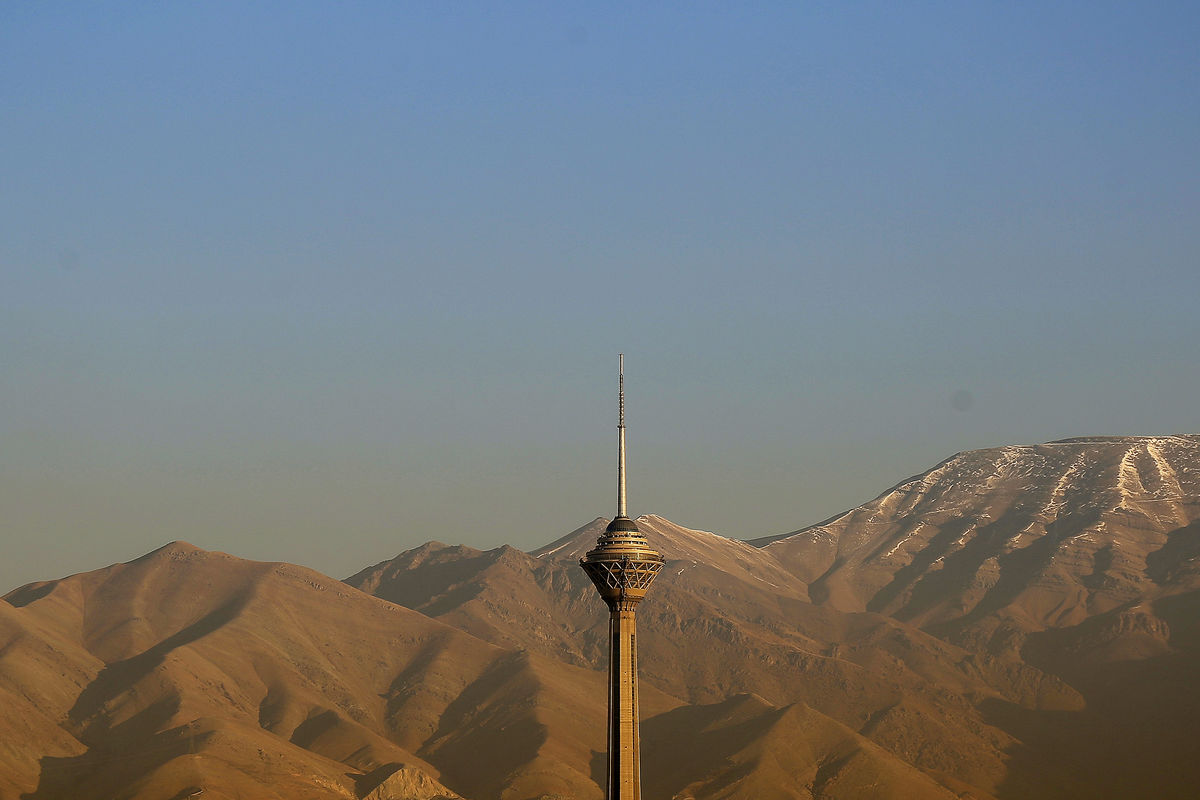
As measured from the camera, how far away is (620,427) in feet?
565

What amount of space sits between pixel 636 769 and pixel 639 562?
17721 millimetres

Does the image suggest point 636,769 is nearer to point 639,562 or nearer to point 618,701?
point 618,701

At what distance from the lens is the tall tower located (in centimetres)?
15662

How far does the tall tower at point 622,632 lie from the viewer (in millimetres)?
156625

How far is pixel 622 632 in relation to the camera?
516 ft

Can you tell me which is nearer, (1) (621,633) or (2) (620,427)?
(1) (621,633)

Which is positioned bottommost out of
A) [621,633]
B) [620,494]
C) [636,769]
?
[636,769]

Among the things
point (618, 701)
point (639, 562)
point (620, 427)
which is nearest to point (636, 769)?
point (618, 701)

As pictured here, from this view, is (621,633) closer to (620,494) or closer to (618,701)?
(618,701)

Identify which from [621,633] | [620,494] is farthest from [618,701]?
[620,494]

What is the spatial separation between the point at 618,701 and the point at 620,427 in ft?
91.9

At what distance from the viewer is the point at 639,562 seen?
161 meters

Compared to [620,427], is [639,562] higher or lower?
lower

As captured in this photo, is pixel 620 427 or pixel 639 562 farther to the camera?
pixel 620 427
